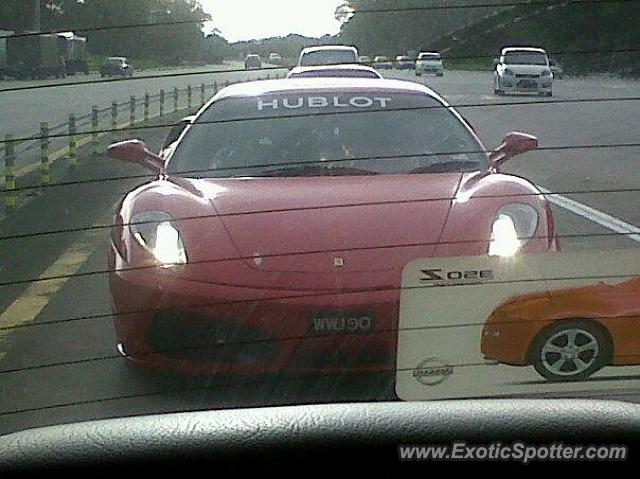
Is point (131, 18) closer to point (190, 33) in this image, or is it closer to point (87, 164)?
point (190, 33)

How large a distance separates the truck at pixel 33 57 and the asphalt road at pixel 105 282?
65mm

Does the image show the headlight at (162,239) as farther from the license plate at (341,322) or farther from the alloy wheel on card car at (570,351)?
the alloy wheel on card car at (570,351)

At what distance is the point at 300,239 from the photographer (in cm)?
394

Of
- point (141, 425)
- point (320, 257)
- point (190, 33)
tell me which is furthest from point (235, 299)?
point (141, 425)

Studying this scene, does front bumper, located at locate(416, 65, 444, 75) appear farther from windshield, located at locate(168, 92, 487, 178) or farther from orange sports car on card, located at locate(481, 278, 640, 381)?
orange sports car on card, located at locate(481, 278, 640, 381)

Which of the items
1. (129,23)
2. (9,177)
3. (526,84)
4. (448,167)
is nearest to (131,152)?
(448,167)

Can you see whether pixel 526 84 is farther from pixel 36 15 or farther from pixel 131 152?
pixel 131 152

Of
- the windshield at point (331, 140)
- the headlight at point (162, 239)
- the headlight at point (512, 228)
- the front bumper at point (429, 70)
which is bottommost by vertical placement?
the headlight at point (162, 239)

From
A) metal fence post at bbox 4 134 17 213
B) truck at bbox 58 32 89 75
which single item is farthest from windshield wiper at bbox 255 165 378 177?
metal fence post at bbox 4 134 17 213

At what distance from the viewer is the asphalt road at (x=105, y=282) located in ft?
11.4

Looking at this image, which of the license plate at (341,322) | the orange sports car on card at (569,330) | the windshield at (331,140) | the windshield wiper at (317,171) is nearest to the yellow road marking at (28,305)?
the windshield at (331,140)

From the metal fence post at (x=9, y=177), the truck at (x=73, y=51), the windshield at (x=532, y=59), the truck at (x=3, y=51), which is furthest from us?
the metal fence post at (x=9, y=177)

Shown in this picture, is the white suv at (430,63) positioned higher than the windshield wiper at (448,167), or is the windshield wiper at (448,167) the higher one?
the white suv at (430,63)

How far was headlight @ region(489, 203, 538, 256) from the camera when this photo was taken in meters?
Result: 3.98
